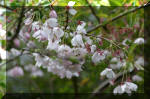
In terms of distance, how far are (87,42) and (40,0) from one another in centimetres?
36

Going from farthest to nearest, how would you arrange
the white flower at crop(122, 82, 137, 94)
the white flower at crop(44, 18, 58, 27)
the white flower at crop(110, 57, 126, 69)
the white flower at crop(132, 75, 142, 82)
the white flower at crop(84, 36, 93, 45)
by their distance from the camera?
the white flower at crop(132, 75, 142, 82) → the white flower at crop(110, 57, 126, 69) → the white flower at crop(122, 82, 137, 94) → the white flower at crop(84, 36, 93, 45) → the white flower at crop(44, 18, 58, 27)

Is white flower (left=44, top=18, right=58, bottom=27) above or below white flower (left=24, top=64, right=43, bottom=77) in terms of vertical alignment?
above

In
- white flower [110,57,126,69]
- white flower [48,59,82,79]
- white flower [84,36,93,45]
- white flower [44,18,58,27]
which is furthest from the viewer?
white flower [48,59,82,79]

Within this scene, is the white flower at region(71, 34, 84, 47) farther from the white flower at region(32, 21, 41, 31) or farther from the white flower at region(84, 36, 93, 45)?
the white flower at region(32, 21, 41, 31)

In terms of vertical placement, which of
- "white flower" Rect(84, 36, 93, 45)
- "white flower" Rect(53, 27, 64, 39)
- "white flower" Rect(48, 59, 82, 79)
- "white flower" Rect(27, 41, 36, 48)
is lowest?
"white flower" Rect(48, 59, 82, 79)

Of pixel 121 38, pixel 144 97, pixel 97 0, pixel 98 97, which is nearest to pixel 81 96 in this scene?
pixel 98 97

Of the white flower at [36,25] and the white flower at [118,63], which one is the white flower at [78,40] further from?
the white flower at [118,63]

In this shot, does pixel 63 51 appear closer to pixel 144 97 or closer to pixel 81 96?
pixel 144 97

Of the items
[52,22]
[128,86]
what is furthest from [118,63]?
[52,22]

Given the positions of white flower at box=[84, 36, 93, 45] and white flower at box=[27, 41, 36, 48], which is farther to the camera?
white flower at box=[27, 41, 36, 48]

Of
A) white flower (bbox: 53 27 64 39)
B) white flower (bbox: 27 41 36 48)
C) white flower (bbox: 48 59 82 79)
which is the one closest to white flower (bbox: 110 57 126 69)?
white flower (bbox: 48 59 82 79)

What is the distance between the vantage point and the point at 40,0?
136cm

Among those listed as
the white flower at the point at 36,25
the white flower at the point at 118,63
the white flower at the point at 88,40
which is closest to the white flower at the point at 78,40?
the white flower at the point at 88,40

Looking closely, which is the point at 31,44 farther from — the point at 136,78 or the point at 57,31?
the point at 57,31
